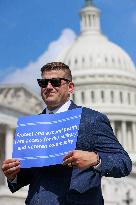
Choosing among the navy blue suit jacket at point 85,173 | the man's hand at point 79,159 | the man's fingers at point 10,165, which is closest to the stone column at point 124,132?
the navy blue suit jacket at point 85,173

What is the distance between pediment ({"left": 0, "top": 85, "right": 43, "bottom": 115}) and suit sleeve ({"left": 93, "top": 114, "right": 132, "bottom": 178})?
62.0 meters

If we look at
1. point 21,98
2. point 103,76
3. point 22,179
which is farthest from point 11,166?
point 103,76

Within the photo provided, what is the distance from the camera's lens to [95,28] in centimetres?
14838

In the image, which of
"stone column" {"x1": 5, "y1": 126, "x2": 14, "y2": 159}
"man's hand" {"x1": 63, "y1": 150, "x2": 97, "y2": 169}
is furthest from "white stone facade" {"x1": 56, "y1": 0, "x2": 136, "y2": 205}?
"man's hand" {"x1": 63, "y1": 150, "x2": 97, "y2": 169}

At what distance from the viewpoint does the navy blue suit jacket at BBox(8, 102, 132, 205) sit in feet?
23.1

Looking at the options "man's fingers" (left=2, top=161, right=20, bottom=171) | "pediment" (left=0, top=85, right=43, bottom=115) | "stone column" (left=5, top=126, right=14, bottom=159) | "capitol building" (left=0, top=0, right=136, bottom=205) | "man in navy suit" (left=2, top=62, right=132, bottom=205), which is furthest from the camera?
"capitol building" (left=0, top=0, right=136, bottom=205)

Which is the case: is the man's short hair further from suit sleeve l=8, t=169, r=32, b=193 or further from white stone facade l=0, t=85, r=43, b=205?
white stone facade l=0, t=85, r=43, b=205

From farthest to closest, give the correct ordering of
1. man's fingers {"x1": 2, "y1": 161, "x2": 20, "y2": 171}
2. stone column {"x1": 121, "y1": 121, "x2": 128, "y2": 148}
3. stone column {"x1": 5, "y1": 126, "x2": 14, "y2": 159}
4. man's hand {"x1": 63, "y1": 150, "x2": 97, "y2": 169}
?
stone column {"x1": 121, "y1": 121, "x2": 128, "y2": 148}, stone column {"x1": 5, "y1": 126, "x2": 14, "y2": 159}, man's fingers {"x1": 2, "y1": 161, "x2": 20, "y2": 171}, man's hand {"x1": 63, "y1": 150, "x2": 97, "y2": 169}

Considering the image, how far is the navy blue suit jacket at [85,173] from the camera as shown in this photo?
7043 millimetres

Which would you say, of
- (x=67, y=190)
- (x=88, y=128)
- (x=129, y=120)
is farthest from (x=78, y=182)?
(x=129, y=120)

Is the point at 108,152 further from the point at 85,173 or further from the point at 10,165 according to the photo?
the point at 10,165

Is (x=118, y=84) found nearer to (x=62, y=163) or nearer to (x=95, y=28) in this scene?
(x=95, y=28)

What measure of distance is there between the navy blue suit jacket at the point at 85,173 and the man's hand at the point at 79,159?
0.14 m

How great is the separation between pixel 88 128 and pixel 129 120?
118 meters
